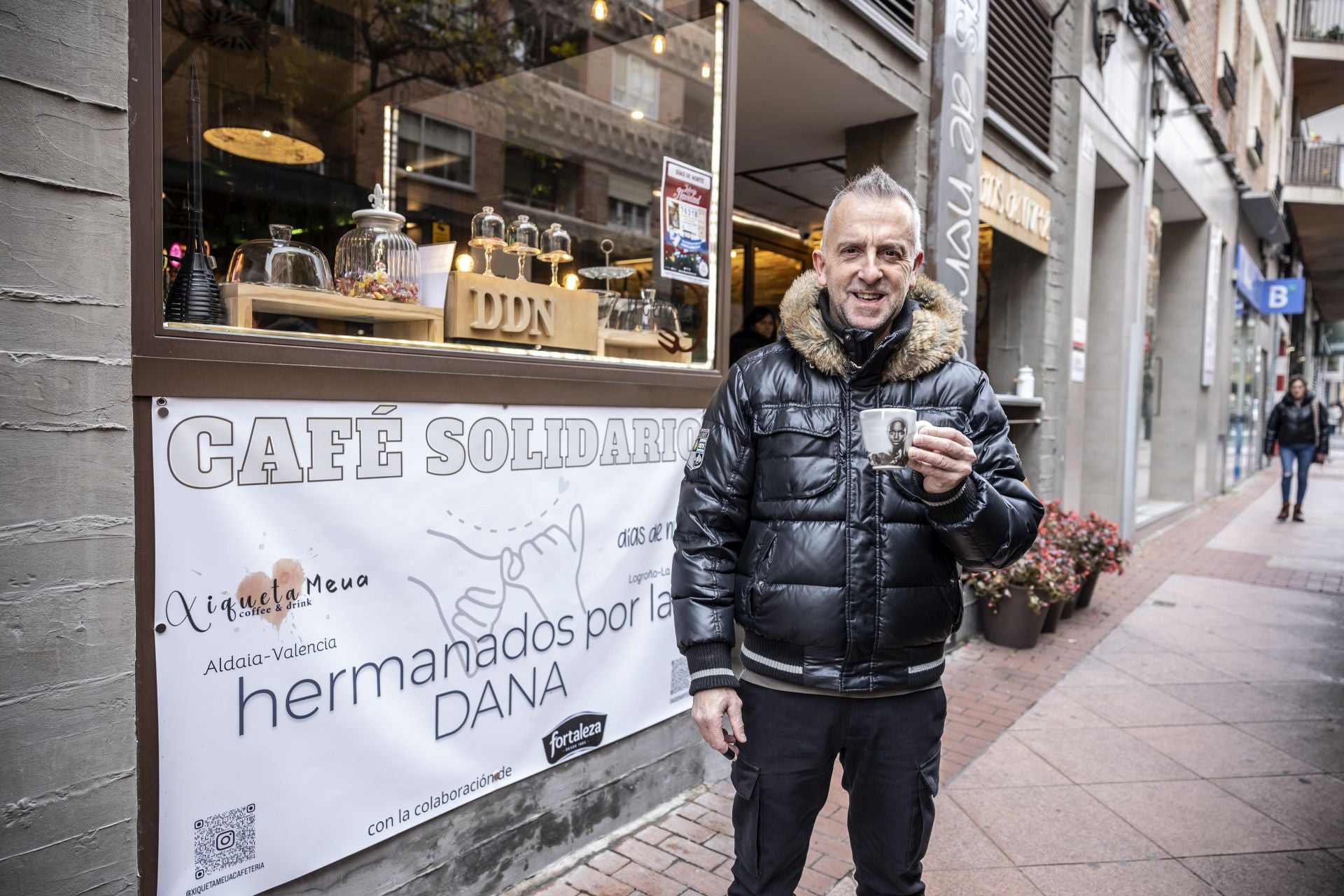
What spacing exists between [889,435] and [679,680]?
2.19m

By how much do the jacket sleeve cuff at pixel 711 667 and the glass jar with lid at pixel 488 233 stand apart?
1.88 m

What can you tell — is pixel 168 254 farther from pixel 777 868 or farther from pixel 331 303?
pixel 777 868

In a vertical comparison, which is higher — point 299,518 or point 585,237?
point 585,237

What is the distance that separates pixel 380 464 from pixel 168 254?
2.59 ft

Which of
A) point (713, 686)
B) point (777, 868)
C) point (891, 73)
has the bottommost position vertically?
point (777, 868)

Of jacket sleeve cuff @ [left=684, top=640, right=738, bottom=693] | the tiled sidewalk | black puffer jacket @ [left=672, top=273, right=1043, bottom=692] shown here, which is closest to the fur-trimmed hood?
black puffer jacket @ [left=672, top=273, right=1043, bottom=692]

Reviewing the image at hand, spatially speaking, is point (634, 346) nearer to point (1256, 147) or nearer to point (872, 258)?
point (872, 258)

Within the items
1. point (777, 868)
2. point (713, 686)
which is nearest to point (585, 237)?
point (713, 686)

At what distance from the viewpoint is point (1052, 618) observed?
620 centimetres

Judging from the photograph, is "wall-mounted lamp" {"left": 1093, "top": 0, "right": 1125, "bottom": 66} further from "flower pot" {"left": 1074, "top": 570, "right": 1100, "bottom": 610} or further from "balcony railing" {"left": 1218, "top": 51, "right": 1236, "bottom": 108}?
"balcony railing" {"left": 1218, "top": 51, "right": 1236, "bottom": 108}

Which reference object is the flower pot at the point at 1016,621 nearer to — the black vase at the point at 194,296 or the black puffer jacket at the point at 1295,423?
the black vase at the point at 194,296

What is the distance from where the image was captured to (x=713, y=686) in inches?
79.2

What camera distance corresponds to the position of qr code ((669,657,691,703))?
11.7ft

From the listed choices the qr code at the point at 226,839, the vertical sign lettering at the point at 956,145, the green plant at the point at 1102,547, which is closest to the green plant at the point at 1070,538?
the green plant at the point at 1102,547
